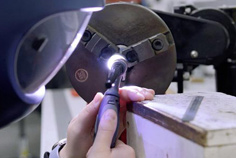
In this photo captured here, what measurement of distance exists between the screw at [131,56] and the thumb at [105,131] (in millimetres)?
190

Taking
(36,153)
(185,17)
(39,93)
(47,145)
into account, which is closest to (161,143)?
(39,93)

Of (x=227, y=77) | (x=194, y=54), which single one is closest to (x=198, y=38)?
(x=194, y=54)

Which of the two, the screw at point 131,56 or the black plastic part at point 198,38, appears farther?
the black plastic part at point 198,38

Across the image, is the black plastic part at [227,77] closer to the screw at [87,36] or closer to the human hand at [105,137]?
the screw at [87,36]

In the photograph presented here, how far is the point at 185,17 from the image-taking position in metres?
0.88

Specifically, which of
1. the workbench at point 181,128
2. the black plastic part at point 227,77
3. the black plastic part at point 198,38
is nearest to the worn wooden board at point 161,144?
the workbench at point 181,128

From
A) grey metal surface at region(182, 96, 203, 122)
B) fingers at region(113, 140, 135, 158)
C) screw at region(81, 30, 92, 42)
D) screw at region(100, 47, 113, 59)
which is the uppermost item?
screw at region(81, 30, 92, 42)

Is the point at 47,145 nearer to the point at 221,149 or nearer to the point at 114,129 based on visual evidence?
the point at 114,129

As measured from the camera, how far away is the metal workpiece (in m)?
0.67

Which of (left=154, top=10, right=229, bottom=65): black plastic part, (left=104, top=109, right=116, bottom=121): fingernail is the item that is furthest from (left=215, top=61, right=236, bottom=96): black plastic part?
(left=104, top=109, right=116, bottom=121): fingernail

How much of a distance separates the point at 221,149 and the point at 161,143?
11 centimetres

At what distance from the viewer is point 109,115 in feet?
1.66

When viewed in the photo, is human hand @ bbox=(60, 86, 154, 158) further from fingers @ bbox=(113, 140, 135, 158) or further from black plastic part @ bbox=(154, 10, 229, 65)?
black plastic part @ bbox=(154, 10, 229, 65)

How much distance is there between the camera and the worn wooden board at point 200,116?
0.37m
